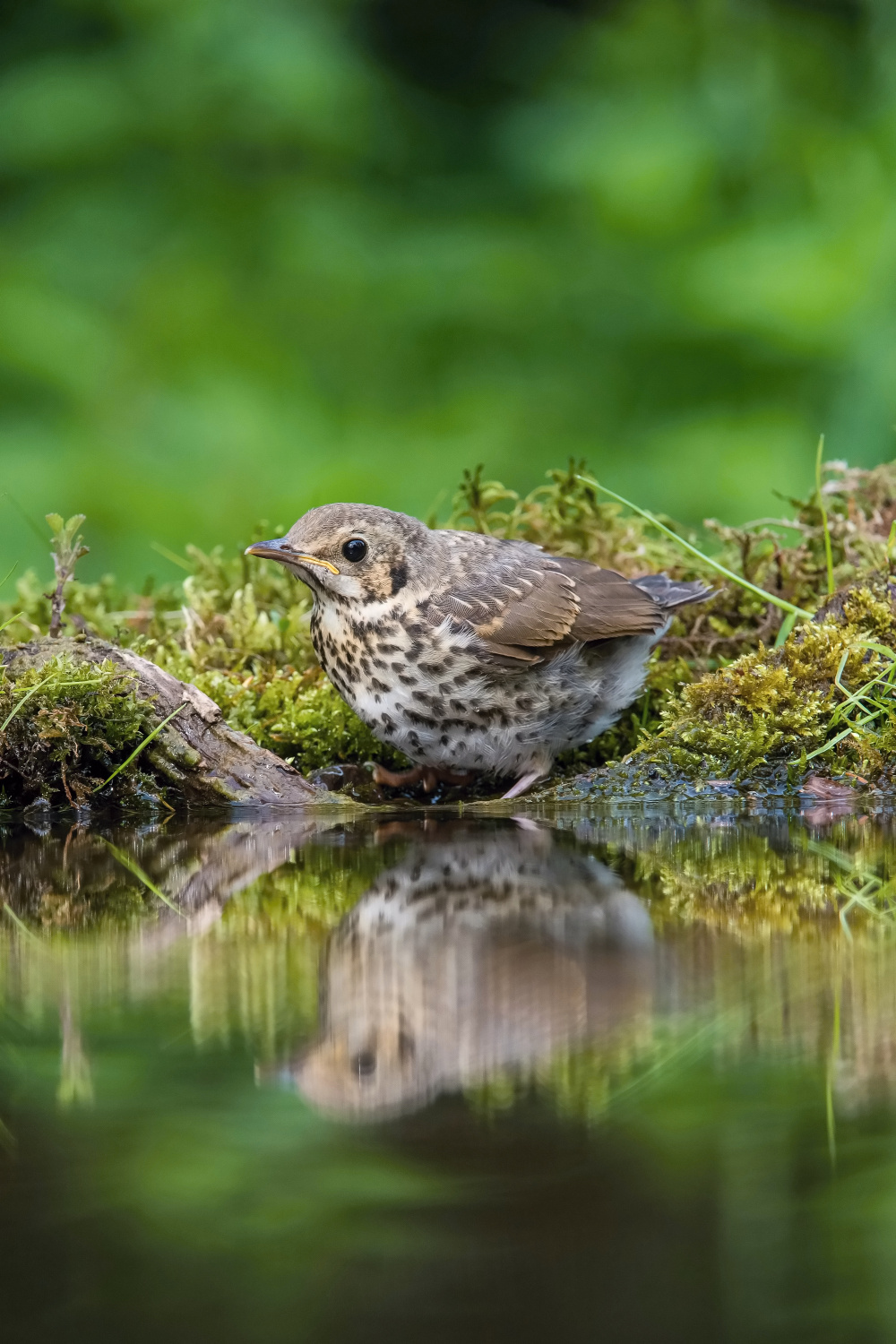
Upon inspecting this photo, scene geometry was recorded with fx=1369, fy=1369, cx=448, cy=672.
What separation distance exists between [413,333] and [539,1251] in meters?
7.23

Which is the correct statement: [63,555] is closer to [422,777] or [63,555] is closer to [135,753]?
[135,753]

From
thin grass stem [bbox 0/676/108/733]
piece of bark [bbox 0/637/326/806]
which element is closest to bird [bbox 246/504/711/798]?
piece of bark [bbox 0/637/326/806]

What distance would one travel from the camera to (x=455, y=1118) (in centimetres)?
134

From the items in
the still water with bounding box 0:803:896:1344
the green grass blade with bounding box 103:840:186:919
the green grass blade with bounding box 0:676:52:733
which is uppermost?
the green grass blade with bounding box 0:676:52:733

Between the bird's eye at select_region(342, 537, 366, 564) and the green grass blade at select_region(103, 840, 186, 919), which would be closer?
the green grass blade at select_region(103, 840, 186, 919)

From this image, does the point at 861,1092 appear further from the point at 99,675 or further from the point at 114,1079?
the point at 99,675

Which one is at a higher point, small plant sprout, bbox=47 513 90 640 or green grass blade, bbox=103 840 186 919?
small plant sprout, bbox=47 513 90 640

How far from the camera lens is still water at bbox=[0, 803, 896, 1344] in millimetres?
1024

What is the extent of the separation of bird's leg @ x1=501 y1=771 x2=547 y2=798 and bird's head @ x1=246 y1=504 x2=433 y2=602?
28.7 inches

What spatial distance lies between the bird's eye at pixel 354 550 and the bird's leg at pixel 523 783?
0.89 meters

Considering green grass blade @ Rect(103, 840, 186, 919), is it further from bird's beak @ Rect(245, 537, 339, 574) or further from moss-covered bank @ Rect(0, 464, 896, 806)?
bird's beak @ Rect(245, 537, 339, 574)

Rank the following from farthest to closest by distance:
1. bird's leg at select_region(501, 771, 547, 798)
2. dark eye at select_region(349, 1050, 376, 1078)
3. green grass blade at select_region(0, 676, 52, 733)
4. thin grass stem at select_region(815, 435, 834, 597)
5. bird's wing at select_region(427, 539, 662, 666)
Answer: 1. thin grass stem at select_region(815, 435, 834, 597)
2. bird's wing at select_region(427, 539, 662, 666)
3. bird's leg at select_region(501, 771, 547, 798)
4. green grass blade at select_region(0, 676, 52, 733)
5. dark eye at select_region(349, 1050, 376, 1078)

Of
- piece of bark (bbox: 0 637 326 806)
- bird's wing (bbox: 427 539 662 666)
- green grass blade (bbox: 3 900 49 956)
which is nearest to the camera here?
green grass blade (bbox: 3 900 49 956)

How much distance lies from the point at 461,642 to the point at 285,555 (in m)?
0.62
